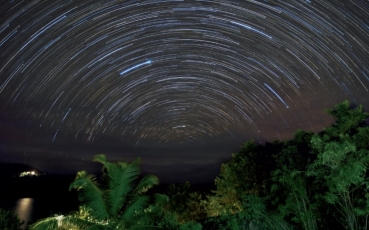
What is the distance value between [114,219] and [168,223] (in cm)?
228

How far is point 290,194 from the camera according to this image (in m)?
14.8

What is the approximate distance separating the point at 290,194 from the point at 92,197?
810cm

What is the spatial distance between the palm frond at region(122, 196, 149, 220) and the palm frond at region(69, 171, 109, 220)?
0.78 metres

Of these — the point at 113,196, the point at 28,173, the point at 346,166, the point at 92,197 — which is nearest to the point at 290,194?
the point at 346,166

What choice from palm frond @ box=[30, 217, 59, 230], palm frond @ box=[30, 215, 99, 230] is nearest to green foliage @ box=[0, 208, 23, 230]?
palm frond @ box=[30, 215, 99, 230]

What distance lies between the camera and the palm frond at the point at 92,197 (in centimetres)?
1348

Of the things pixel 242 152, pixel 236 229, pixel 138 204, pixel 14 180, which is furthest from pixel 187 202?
pixel 14 180

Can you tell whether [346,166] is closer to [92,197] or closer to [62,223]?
[92,197]

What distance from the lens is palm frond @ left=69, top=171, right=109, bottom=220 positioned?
531 inches

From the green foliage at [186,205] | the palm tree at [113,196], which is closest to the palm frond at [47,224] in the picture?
the palm tree at [113,196]

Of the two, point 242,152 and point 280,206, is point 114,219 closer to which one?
point 280,206

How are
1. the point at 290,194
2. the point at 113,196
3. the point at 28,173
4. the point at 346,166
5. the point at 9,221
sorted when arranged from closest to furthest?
the point at 346,166, the point at 9,221, the point at 113,196, the point at 290,194, the point at 28,173

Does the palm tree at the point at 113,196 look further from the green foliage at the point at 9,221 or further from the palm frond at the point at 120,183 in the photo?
the green foliage at the point at 9,221

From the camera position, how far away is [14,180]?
59.3 m
